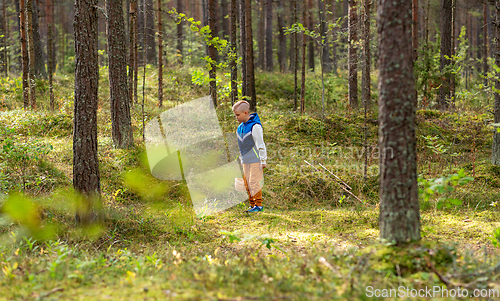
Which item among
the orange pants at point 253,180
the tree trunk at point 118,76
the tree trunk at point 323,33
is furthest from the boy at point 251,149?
the tree trunk at point 323,33

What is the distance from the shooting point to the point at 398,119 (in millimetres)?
2943

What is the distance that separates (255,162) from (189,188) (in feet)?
7.17

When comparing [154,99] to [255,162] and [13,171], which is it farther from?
[255,162]

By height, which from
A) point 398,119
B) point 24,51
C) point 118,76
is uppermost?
point 24,51

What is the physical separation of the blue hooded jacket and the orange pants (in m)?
0.14

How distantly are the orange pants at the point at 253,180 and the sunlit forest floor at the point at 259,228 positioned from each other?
1.35 ft

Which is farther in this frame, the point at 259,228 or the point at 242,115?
the point at 242,115

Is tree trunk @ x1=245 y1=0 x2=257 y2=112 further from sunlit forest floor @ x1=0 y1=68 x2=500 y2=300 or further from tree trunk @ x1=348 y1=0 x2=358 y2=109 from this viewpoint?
tree trunk @ x1=348 y1=0 x2=358 y2=109

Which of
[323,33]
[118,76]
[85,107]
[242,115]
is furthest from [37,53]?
[242,115]

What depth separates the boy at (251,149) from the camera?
6.19m

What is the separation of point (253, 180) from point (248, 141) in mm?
797

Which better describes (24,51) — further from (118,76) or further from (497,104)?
(497,104)

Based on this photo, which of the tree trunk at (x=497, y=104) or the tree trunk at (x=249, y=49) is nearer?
the tree trunk at (x=497, y=104)

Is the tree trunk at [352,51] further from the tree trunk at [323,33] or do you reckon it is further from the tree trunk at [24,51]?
the tree trunk at [24,51]
